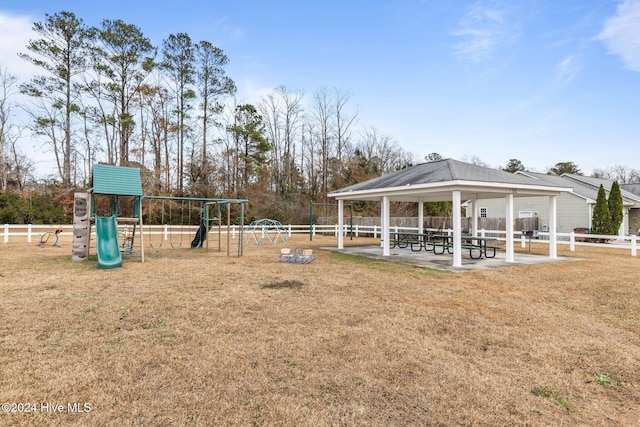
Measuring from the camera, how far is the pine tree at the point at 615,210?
743 inches

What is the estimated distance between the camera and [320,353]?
3.99 metres

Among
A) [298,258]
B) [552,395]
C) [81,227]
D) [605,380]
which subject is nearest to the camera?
[552,395]

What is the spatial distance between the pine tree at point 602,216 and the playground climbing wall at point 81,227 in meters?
23.6

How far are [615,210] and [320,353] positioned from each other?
2220 centimetres

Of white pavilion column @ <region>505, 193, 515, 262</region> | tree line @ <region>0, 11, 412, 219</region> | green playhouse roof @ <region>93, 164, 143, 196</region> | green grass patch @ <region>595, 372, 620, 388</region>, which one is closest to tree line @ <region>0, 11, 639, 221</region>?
tree line @ <region>0, 11, 412, 219</region>

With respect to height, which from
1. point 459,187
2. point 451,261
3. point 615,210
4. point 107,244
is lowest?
point 451,261

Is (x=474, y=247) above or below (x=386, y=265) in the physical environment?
above

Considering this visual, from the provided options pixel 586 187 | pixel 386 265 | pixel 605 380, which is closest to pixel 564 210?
pixel 586 187

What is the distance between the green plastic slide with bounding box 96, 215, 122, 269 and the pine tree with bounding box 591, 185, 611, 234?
22458 mm

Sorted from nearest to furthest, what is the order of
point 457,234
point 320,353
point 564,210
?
1. point 320,353
2. point 457,234
3. point 564,210

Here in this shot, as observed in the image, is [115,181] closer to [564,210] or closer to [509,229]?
[509,229]

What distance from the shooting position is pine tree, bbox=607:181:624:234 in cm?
1888

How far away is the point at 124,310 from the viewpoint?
560 cm

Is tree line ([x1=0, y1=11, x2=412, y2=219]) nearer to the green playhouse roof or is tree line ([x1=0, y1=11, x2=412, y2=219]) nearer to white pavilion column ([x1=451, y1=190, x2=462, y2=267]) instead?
the green playhouse roof
